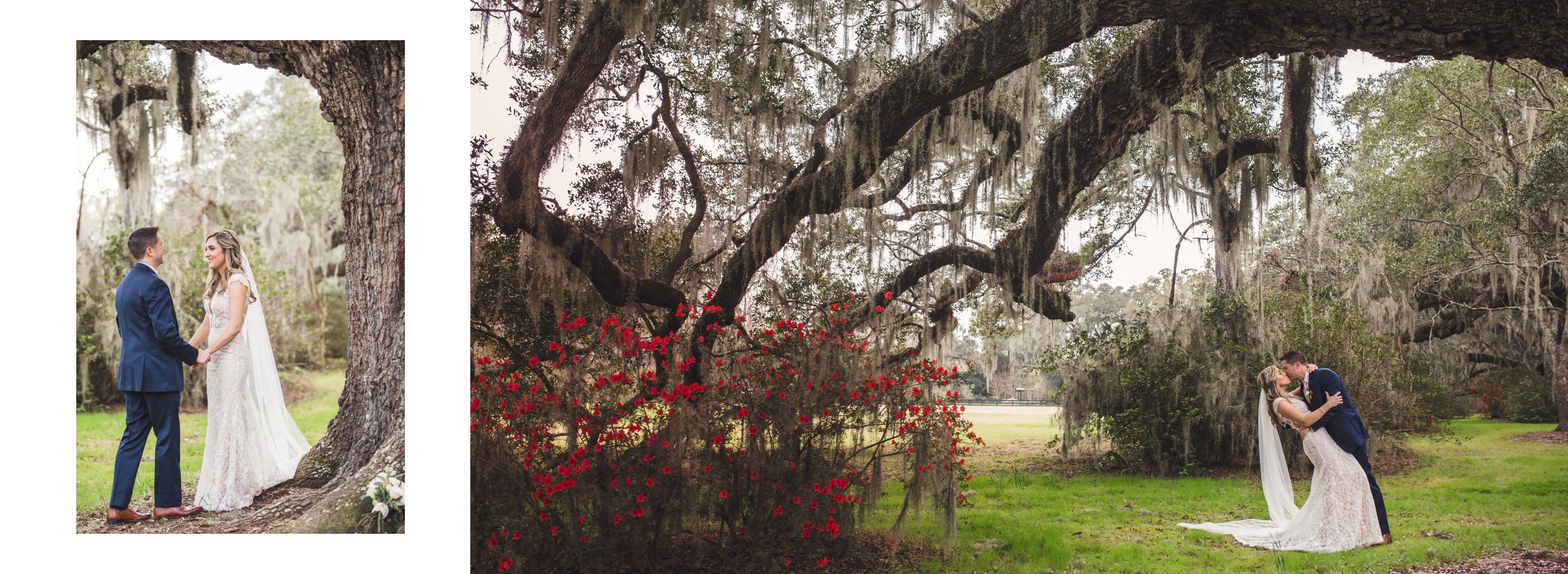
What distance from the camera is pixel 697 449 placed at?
2.75 meters

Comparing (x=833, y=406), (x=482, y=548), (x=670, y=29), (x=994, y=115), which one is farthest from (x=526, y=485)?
(x=994, y=115)

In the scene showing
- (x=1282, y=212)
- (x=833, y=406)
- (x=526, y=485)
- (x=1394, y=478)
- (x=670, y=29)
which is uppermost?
(x=670, y=29)

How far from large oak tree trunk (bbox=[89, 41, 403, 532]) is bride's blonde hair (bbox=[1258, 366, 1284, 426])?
3.82 meters

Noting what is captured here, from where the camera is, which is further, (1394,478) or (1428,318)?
(1428,318)

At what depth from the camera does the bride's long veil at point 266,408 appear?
111 inches

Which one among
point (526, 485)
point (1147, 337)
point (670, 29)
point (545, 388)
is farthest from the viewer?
point (1147, 337)

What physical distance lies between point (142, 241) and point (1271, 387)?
15.6 ft

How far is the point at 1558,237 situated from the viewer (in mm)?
3725

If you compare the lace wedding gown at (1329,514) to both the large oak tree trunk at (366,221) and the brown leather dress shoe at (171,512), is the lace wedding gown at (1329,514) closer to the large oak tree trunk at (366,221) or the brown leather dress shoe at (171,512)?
the large oak tree trunk at (366,221)

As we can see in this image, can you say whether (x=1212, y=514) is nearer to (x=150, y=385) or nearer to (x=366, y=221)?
(x=366, y=221)

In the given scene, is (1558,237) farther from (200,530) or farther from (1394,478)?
(200,530)

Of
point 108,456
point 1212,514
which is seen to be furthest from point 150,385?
point 1212,514

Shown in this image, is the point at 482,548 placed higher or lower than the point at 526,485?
lower

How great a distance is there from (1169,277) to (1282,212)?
0.69 meters
